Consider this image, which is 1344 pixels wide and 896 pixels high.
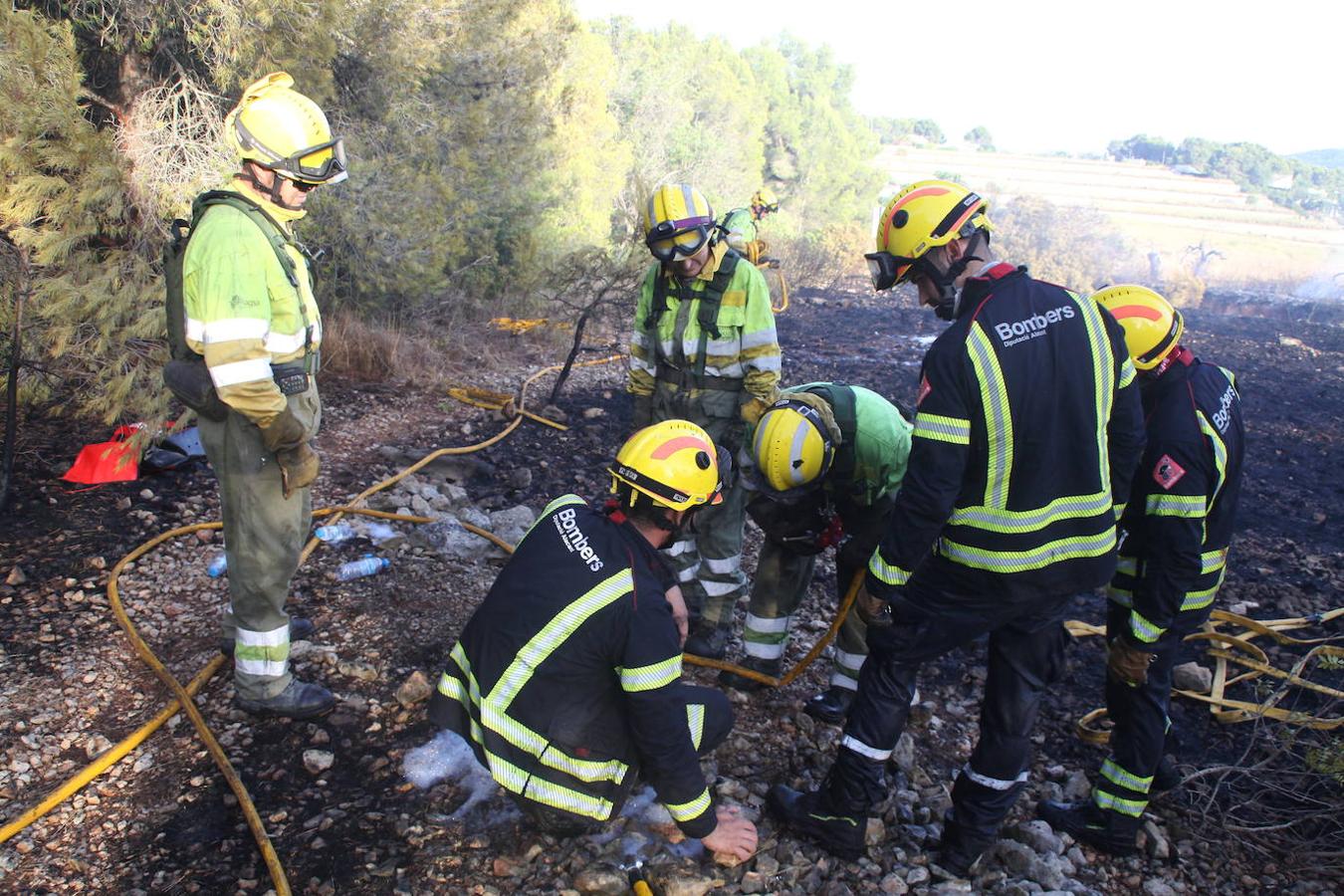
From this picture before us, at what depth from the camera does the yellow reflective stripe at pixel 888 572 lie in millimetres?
2494

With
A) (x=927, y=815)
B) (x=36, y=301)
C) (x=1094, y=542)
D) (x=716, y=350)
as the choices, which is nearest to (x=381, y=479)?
→ (x=36, y=301)

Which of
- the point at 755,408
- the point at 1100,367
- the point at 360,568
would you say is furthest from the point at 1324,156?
the point at 360,568

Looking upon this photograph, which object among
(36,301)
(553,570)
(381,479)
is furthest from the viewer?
(381,479)

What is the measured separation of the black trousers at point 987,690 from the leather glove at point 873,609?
0.02 m

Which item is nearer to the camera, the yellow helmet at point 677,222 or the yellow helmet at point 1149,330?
the yellow helmet at point 1149,330

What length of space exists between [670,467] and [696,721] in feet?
2.75

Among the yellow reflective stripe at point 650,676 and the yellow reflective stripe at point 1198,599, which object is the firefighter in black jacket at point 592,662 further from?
the yellow reflective stripe at point 1198,599

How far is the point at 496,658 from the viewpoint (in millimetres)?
2293

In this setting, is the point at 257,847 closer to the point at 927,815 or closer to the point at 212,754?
the point at 212,754

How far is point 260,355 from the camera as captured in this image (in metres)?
2.76

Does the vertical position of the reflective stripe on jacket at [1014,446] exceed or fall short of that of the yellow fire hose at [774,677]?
it exceeds it

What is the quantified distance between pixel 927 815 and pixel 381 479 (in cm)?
414

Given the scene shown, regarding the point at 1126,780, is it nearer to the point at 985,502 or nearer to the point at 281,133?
the point at 985,502

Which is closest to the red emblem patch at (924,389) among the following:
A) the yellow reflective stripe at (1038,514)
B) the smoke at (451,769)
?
the yellow reflective stripe at (1038,514)
